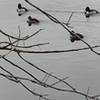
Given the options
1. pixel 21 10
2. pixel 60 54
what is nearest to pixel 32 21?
pixel 21 10

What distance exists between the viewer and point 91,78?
3.89 m

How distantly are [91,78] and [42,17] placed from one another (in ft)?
4.38

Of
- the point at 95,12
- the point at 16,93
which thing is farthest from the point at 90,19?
the point at 16,93

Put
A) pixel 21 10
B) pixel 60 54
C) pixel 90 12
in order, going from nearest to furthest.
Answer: pixel 60 54 < pixel 90 12 < pixel 21 10

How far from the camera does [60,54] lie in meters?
4.33

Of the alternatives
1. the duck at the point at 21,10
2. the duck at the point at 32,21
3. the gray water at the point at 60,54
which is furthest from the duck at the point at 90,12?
the duck at the point at 21,10

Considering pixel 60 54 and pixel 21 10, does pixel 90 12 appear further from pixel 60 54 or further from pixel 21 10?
pixel 21 10

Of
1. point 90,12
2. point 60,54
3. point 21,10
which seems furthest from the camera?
point 21,10

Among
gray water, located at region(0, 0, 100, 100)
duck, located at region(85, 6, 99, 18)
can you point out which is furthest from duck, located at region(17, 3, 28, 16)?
duck, located at region(85, 6, 99, 18)

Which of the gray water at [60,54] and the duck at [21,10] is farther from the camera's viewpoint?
the duck at [21,10]

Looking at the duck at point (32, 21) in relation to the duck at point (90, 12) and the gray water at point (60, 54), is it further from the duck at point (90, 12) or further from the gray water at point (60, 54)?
the duck at point (90, 12)

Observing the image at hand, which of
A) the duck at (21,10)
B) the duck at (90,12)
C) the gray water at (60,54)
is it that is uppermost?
the duck at (90,12)

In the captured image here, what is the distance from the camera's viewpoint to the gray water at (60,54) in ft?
12.7

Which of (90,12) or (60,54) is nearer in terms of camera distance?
(60,54)
